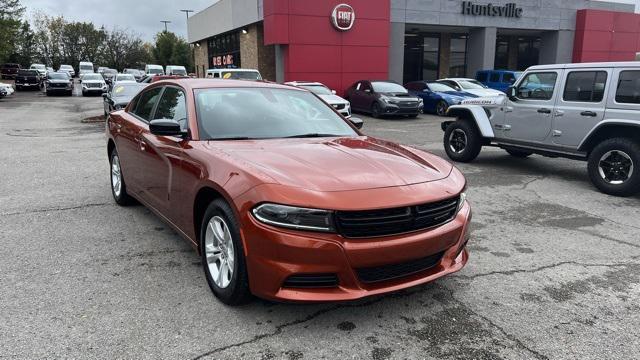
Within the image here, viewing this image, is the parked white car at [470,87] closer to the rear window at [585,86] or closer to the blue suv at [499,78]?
the blue suv at [499,78]

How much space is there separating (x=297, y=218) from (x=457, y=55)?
30891mm

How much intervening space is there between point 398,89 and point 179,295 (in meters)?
17.0

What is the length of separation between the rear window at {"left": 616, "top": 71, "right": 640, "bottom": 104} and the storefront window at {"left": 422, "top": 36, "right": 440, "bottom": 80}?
81.6ft

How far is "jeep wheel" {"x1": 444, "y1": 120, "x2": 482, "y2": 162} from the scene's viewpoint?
9.27 metres

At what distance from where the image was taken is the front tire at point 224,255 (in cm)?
313

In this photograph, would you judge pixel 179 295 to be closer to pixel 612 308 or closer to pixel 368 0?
pixel 612 308

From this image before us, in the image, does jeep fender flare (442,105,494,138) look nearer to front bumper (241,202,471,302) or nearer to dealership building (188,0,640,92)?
front bumper (241,202,471,302)

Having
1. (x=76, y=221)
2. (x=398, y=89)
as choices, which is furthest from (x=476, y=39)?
(x=76, y=221)

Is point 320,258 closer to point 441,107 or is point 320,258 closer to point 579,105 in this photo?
point 579,105

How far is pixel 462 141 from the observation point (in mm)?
9562

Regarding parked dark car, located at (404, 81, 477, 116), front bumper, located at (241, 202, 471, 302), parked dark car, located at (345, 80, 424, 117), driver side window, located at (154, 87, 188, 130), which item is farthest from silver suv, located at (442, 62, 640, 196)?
parked dark car, located at (404, 81, 477, 116)

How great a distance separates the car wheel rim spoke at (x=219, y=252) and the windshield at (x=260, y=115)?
32.3 inches

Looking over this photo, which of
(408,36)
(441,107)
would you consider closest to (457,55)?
(408,36)

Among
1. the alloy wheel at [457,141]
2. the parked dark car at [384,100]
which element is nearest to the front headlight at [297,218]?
the alloy wheel at [457,141]
